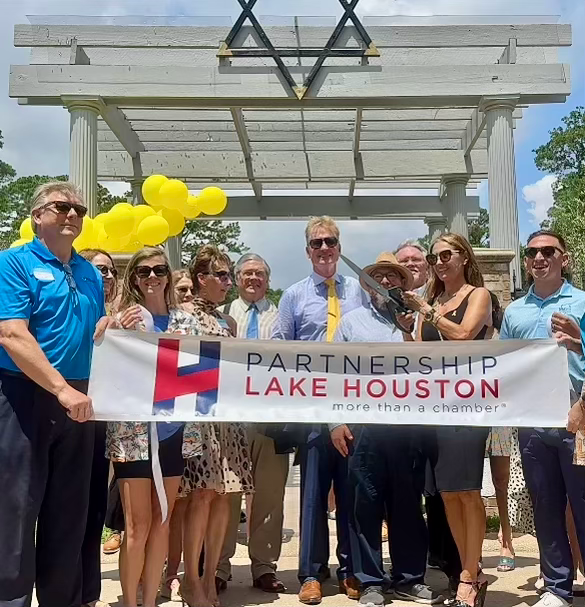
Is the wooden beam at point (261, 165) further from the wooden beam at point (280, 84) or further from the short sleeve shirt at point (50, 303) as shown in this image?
the short sleeve shirt at point (50, 303)

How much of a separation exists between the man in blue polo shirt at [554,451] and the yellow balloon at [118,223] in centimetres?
472

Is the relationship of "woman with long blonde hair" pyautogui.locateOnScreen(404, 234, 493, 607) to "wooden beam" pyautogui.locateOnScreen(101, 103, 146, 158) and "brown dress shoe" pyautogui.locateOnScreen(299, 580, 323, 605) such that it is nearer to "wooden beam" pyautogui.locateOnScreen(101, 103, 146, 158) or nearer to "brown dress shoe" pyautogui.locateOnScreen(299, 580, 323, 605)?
"brown dress shoe" pyautogui.locateOnScreen(299, 580, 323, 605)

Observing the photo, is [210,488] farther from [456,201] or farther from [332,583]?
[456,201]

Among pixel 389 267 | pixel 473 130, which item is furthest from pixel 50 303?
pixel 473 130

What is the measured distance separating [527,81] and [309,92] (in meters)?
3.05

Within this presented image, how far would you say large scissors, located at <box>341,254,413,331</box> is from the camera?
4207mm

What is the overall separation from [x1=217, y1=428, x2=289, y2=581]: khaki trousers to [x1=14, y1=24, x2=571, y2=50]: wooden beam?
24.2ft

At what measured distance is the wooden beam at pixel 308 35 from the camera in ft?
35.0

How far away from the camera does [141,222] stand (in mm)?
7934

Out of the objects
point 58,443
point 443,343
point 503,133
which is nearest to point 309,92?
point 503,133

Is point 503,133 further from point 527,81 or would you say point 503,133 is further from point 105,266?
point 105,266

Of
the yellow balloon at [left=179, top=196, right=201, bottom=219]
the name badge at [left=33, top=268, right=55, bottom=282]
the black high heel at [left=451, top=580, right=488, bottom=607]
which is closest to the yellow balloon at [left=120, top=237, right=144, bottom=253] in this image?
the yellow balloon at [left=179, top=196, right=201, bottom=219]

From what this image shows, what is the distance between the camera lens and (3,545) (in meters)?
3.28

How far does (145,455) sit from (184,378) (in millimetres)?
506
